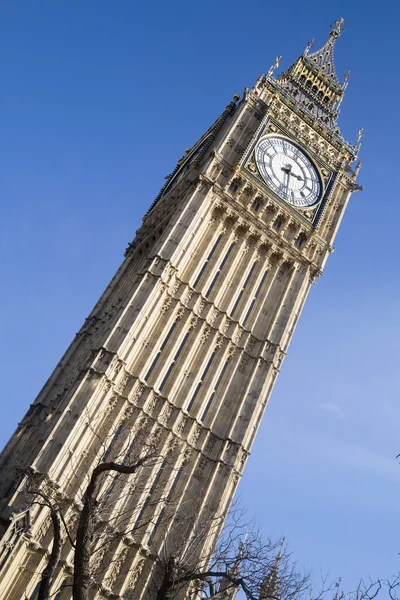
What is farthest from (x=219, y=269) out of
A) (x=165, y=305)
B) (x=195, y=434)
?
(x=195, y=434)

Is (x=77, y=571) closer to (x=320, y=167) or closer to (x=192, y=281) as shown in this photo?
(x=192, y=281)

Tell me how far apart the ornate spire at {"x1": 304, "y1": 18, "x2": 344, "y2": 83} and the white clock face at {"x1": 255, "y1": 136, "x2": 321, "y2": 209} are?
773 inches

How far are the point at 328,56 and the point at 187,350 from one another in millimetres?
42230

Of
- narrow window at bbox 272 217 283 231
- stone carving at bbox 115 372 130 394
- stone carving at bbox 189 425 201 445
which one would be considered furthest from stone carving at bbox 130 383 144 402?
narrow window at bbox 272 217 283 231

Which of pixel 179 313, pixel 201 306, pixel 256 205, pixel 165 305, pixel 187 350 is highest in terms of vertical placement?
pixel 256 205

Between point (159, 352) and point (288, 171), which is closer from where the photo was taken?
point (159, 352)

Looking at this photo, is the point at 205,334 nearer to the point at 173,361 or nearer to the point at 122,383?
the point at 173,361

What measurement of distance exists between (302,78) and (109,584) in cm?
4718

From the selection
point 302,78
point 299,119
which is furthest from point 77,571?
point 302,78

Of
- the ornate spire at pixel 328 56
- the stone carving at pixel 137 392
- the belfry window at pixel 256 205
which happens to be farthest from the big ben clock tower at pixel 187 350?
the ornate spire at pixel 328 56

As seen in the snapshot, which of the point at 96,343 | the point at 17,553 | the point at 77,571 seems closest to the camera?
the point at 77,571

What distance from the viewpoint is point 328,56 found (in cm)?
6328

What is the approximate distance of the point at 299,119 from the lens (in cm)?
4797

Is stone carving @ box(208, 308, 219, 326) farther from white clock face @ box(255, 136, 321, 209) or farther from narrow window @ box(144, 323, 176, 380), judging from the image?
white clock face @ box(255, 136, 321, 209)
